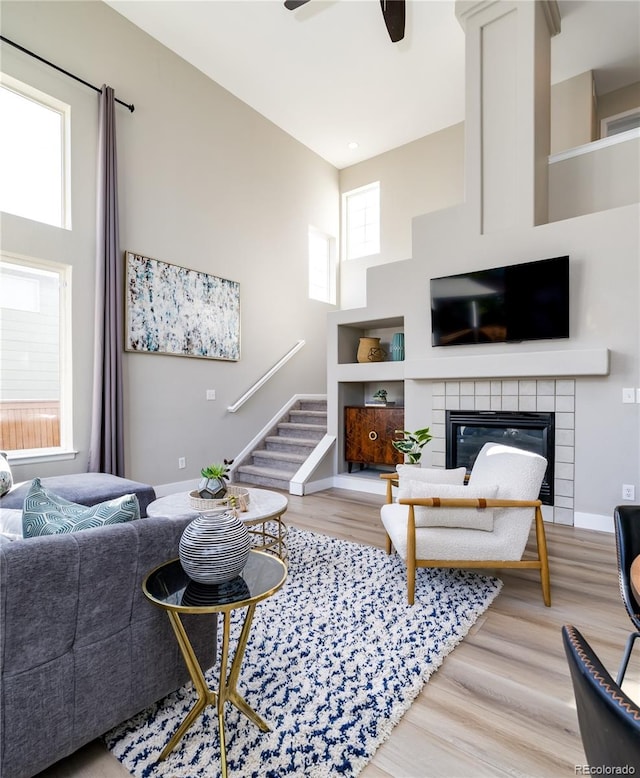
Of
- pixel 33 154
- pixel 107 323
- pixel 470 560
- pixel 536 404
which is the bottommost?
pixel 470 560

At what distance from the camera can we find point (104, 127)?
3.87 meters

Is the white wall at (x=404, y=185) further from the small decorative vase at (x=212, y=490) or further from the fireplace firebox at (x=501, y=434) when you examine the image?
the small decorative vase at (x=212, y=490)

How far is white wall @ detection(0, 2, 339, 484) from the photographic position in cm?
371

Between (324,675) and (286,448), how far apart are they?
3844 mm

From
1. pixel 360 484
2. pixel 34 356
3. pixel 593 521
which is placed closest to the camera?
pixel 593 521

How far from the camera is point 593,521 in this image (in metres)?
3.43

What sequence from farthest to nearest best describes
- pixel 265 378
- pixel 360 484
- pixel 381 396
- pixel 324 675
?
pixel 265 378 → pixel 381 396 → pixel 360 484 → pixel 324 675

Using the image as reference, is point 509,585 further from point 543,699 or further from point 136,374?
point 136,374

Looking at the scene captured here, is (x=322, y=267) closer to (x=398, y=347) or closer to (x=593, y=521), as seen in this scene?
(x=398, y=347)

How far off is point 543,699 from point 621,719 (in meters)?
1.34

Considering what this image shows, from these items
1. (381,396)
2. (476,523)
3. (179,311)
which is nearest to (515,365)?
(381,396)

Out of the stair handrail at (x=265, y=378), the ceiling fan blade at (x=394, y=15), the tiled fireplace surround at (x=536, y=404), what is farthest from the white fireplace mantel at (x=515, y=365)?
the ceiling fan blade at (x=394, y=15)

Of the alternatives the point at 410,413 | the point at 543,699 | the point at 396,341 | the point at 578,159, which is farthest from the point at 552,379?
the point at 543,699

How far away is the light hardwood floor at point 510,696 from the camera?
1.26 m
